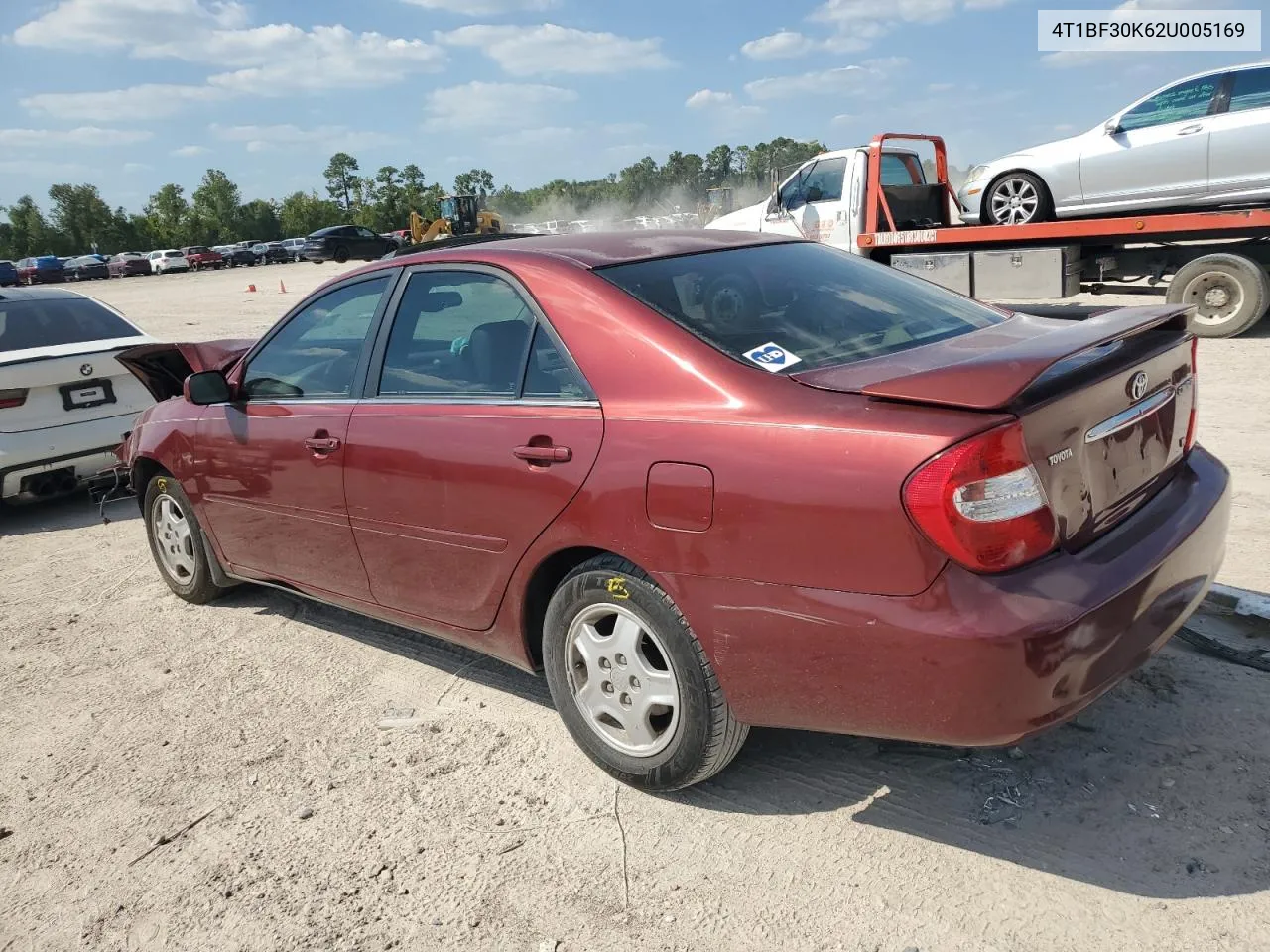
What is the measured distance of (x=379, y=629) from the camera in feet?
14.8

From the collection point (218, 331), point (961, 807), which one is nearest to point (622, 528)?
point (961, 807)

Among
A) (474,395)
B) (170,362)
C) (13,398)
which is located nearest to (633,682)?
(474,395)

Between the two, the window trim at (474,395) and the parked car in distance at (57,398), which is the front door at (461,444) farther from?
the parked car in distance at (57,398)

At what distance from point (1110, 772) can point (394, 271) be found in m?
2.91

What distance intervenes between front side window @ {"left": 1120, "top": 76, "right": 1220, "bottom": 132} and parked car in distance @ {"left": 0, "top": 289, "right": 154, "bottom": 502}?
994 cm

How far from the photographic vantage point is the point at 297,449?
3.85 metres

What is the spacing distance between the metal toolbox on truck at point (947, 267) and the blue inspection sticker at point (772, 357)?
928 centimetres

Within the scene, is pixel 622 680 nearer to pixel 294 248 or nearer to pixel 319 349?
pixel 319 349

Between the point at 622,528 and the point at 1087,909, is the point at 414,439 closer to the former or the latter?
the point at 622,528

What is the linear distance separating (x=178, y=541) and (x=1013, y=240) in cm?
957

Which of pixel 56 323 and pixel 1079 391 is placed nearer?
pixel 1079 391

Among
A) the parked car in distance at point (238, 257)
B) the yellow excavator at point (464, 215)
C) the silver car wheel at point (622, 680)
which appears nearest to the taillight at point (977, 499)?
the silver car wheel at point (622, 680)

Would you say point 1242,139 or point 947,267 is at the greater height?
point 1242,139

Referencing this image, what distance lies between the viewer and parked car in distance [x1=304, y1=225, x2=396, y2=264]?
44.0 m
